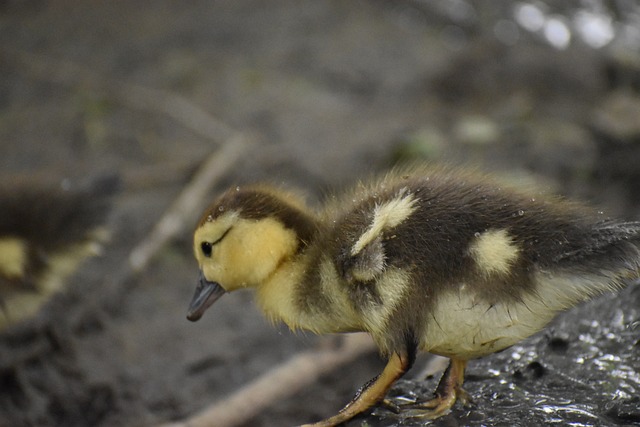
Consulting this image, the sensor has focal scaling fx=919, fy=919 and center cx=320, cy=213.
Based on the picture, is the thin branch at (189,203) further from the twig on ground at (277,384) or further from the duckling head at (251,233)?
the duckling head at (251,233)

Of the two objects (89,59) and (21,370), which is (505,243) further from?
(89,59)

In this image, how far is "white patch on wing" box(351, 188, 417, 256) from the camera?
2.31m

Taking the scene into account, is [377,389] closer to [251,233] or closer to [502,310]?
[502,310]

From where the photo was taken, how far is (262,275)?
8.49 ft

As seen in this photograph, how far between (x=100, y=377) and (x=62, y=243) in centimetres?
57

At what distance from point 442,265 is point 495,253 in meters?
0.13

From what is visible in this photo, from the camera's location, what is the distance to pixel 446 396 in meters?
2.49

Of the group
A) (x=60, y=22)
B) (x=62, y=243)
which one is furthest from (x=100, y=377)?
(x=60, y=22)

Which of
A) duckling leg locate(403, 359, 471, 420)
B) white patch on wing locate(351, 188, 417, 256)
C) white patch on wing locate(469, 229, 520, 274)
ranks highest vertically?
white patch on wing locate(351, 188, 417, 256)

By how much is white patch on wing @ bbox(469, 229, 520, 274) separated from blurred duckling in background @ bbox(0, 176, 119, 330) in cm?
202

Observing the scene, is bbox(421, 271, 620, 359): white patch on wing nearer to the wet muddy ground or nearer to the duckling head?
the wet muddy ground

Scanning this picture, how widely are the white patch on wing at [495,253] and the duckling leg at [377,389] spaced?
295 mm

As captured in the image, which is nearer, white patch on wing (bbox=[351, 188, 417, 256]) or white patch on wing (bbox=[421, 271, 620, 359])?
white patch on wing (bbox=[421, 271, 620, 359])

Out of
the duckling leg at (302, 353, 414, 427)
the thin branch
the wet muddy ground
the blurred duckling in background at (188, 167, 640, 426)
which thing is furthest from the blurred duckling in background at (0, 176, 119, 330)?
the duckling leg at (302, 353, 414, 427)
